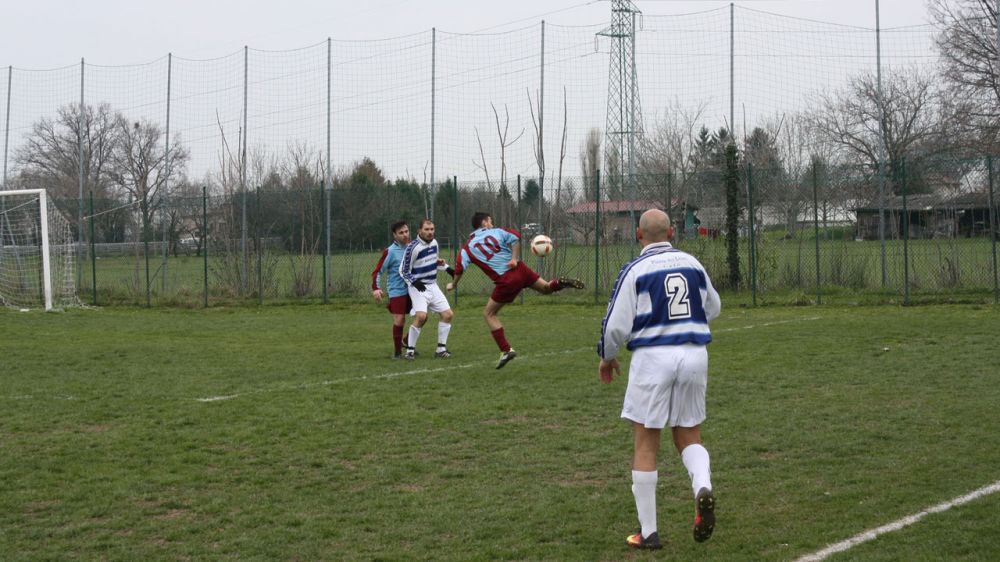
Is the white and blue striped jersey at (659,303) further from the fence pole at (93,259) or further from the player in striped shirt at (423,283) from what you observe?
the fence pole at (93,259)

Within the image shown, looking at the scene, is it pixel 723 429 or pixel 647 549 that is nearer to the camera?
pixel 647 549

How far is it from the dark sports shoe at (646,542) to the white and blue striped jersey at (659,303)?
3.32 ft

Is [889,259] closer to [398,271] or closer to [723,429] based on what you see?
[398,271]

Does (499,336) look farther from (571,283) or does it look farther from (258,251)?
(258,251)

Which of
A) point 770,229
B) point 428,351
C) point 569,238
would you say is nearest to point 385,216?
point 569,238

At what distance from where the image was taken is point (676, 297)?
5.50 meters

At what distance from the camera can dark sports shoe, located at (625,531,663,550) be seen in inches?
215

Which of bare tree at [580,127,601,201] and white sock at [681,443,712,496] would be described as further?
bare tree at [580,127,601,201]

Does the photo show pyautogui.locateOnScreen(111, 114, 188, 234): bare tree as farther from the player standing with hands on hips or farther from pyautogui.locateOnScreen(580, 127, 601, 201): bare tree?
the player standing with hands on hips

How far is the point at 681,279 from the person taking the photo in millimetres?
5531

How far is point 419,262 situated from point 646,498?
8.86m

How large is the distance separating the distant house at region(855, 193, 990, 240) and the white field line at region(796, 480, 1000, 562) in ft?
48.3

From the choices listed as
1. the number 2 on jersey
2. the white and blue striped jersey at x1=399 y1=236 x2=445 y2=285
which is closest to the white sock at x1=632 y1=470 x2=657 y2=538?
the number 2 on jersey

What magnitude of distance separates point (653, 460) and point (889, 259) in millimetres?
16808
